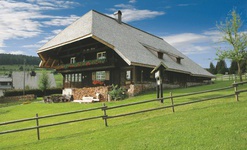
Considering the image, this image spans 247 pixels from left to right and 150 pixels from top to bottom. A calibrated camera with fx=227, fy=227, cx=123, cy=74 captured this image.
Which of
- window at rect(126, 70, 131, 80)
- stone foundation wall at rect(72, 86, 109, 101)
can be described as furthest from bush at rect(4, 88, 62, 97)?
window at rect(126, 70, 131, 80)

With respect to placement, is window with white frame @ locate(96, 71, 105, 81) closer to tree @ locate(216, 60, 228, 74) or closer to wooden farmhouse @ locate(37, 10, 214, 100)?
wooden farmhouse @ locate(37, 10, 214, 100)

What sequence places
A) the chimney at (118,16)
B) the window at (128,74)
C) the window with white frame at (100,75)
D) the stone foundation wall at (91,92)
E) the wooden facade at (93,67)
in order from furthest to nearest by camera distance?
the chimney at (118,16), the window with white frame at (100,75), the wooden facade at (93,67), the window at (128,74), the stone foundation wall at (91,92)

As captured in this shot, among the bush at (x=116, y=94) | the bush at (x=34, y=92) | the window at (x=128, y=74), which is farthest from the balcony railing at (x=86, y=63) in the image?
the bush at (x=34, y=92)

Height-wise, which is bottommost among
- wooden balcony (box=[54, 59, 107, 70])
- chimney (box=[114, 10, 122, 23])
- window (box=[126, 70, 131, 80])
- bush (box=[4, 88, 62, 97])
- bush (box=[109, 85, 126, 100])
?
bush (box=[4, 88, 62, 97])

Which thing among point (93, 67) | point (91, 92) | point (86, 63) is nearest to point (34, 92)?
point (86, 63)

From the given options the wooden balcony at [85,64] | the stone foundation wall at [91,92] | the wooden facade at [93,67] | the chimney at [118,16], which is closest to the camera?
the stone foundation wall at [91,92]

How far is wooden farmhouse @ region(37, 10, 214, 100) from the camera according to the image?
2317 cm

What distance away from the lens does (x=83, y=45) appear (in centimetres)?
2752

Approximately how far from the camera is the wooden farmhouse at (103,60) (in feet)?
76.0

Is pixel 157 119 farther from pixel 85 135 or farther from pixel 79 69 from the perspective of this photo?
pixel 79 69

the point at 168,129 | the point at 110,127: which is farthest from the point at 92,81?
the point at 168,129

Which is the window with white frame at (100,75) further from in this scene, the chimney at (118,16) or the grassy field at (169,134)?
the grassy field at (169,134)

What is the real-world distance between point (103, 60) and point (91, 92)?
12.1ft

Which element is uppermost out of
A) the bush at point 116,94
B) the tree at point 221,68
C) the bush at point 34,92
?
the tree at point 221,68
